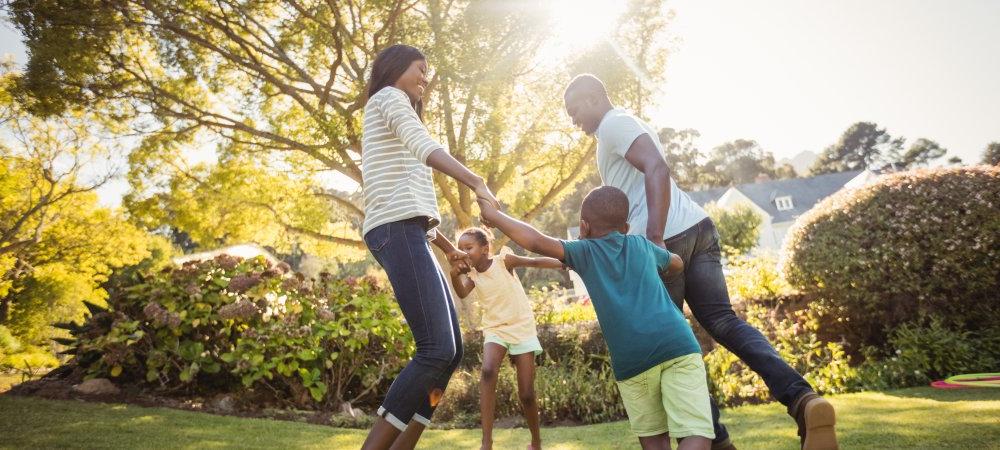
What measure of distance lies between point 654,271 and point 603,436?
91.0 inches

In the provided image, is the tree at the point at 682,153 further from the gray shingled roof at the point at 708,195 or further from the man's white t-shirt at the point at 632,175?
the man's white t-shirt at the point at 632,175

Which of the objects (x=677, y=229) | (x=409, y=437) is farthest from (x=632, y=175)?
(x=409, y=437)

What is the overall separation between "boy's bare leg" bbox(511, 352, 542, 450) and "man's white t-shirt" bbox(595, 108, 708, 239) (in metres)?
1.57

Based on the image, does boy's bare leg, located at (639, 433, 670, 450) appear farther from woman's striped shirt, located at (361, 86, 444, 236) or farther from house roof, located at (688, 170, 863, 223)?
house roof, located at (688, 170, 863, 223)

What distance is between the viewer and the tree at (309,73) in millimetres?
9625

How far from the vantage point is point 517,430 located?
4.74 meters

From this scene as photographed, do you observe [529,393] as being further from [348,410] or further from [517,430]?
[348,410]

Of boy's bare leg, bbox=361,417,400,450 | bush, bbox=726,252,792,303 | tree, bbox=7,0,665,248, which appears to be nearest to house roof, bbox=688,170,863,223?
tree, bbox=7,0,665,248

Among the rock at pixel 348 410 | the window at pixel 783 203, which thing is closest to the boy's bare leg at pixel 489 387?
the rock at pixel 348 410

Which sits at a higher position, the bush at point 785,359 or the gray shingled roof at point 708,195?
the gray shingled roof at point 708,195

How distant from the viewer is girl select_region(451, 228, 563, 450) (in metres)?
3.88

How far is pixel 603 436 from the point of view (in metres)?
4.20

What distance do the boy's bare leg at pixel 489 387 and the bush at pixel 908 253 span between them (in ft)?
13.3

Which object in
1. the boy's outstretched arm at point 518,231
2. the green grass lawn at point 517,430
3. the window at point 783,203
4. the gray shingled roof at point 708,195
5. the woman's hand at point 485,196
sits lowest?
the green grass lawn at point 517,430
